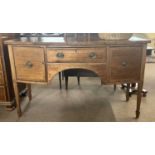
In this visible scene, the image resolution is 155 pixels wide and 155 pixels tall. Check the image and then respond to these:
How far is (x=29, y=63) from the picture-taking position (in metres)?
1.67

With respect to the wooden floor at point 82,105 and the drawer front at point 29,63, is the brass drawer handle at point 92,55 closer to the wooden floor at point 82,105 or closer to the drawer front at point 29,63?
the drawer front at point 29,63

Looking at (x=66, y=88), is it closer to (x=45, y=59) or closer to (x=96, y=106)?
(x=96, y=106)

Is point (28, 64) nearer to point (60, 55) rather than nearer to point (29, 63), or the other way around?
point (29, 63)

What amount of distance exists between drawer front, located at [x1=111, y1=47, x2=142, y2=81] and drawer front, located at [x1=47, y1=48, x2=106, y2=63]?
4.5 inches

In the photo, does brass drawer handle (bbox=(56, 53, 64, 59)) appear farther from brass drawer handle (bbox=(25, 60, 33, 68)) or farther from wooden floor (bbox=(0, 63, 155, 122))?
wooden floor (bbox=(0, 63, 155, 122))

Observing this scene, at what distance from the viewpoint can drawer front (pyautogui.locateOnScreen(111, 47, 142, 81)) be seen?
5.28 feet

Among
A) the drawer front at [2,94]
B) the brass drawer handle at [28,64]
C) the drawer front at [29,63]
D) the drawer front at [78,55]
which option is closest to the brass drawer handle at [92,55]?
the drawer front at [78,55]

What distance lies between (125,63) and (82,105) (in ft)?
2.57

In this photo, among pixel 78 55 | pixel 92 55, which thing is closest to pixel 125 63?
pixel 92 55

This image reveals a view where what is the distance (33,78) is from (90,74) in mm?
896

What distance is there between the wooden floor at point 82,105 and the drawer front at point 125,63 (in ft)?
1.49

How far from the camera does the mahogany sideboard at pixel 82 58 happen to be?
1580 mm

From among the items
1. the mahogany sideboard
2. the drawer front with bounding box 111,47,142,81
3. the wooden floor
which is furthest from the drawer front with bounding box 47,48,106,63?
the wooden floor
